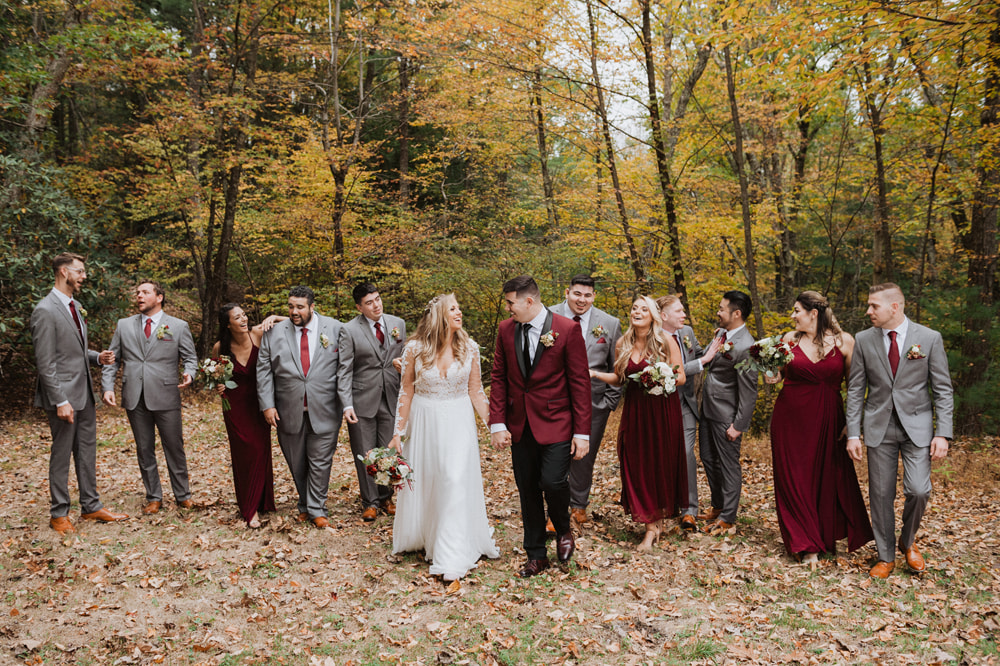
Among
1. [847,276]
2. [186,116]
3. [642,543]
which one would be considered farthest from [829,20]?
[847,276]

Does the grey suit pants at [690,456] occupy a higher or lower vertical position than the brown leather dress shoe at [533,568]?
higher

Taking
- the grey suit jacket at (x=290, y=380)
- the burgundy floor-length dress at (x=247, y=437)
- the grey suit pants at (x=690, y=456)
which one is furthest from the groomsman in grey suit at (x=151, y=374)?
the grey suit pants at (x=690, y=456)

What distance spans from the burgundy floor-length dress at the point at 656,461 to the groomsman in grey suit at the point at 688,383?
8.3 inches

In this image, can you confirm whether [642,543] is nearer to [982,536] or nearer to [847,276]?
[982,536]

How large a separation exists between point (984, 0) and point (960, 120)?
18.4ft

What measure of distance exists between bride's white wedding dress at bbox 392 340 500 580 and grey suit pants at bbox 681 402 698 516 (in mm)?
1907

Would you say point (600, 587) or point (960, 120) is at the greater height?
point (960, 120)

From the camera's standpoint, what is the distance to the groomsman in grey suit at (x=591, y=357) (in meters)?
6.05

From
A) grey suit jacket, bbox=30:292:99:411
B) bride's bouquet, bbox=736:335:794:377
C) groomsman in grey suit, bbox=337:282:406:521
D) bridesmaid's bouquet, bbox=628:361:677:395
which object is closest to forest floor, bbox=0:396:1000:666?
groomsman in grey suit, bbox=337:282:406:521

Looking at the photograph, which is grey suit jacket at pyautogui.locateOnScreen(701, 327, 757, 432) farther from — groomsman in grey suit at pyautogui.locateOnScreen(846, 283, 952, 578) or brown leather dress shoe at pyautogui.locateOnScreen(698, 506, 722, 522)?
brown leather dress shoe at pyautogui.locateOnScreen(698, 506, 722, 522)

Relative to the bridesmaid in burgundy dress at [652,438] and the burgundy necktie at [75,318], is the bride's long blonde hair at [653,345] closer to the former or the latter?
the bridesmaid in burgundy dress at [652,438]

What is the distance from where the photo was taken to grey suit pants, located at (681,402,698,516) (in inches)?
231

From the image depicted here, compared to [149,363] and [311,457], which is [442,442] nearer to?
[311,457]

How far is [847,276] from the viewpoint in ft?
62.0
